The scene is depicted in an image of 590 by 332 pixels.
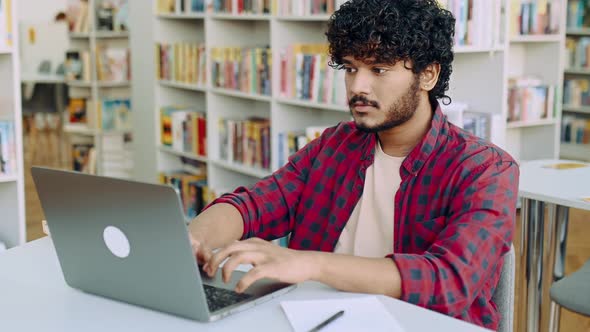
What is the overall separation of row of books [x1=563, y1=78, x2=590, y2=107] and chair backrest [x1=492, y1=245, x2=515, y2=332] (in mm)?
5715

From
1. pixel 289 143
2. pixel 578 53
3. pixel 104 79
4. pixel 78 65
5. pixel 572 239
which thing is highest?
pixel 578 53

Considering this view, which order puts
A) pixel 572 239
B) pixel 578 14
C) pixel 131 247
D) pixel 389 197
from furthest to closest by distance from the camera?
1. pixel 578 14
2. pixel 572 239
3. pixel 389 197
4. pixel 131 247

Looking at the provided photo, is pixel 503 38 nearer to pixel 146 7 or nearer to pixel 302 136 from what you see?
pixel 302 136

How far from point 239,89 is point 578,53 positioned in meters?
3.64

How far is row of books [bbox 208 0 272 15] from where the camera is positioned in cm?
422

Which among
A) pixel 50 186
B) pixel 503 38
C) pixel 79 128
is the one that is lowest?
pixel 79 128

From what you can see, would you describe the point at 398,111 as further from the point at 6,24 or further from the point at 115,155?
the point at 115,155

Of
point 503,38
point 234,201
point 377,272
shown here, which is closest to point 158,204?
A: point 377,272

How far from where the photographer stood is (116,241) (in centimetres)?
135

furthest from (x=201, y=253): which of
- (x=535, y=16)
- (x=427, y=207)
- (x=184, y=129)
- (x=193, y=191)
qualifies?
(x=535, y=16)

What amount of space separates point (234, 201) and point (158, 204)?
0.66 metres

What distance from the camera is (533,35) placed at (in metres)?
4.80

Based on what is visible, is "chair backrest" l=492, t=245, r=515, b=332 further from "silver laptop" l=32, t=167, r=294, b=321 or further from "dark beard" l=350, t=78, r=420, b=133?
"silver laptop" l=32, t=167, r=294, b=321

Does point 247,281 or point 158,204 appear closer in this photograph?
point 158,204
